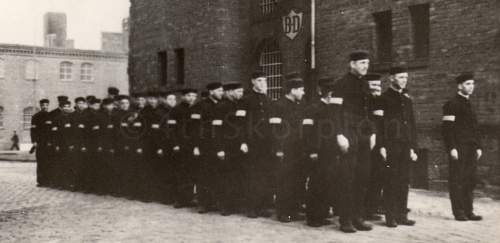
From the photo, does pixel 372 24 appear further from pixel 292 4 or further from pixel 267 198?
pixel 267 198

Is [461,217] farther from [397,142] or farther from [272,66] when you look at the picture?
[272,66]

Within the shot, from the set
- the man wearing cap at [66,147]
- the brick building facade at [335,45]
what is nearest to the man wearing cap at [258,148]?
the brick building facade at [335,45]

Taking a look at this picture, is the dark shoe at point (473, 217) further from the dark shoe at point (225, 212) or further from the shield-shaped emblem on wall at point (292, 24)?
the shield-shaped emblem on wall at point (292, 24)

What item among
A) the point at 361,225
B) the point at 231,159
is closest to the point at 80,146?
the point at 231,159

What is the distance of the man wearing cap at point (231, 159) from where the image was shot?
Answer: 10609 millimetres

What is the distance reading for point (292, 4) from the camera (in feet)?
62.8

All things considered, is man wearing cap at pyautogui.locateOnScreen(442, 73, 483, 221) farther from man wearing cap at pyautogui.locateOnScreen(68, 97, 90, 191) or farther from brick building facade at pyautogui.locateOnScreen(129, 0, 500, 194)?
man wearing cap at pyautogui.locateOnScreen(68, 97, 90, 191)

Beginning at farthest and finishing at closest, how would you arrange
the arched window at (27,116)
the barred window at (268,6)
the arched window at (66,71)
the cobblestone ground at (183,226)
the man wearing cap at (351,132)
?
the arched window at (66,71)
the arched window at (27,116)
the barred window at (268,6)
the man wearing cap at (351,132)
the cobblestone ground at (183,226)

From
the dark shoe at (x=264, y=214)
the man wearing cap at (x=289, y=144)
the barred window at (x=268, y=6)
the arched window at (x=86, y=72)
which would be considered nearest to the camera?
the man wearing cap at (x=289, y=144)

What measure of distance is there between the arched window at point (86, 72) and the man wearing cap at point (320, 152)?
4962 cm

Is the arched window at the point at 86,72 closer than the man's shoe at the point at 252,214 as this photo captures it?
No

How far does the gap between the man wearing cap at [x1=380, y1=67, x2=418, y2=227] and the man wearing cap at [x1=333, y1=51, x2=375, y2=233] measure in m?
0.49

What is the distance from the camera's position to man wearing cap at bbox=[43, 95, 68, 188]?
15688mm

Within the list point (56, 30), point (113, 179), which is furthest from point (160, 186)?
point (56, 30)
